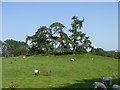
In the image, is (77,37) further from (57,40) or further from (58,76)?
(58,76)

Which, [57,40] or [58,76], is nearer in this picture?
[58,76]

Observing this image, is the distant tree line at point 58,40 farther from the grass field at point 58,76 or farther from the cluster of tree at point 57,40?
the grass field at point 58,76

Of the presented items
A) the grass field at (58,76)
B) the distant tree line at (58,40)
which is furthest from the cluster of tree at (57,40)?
the grass field at (58,76)

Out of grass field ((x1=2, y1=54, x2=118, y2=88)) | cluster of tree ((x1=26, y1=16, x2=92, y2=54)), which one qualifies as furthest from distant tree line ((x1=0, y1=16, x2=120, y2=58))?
grass field ((x1=2, y1=54, x2=118, y2=88))

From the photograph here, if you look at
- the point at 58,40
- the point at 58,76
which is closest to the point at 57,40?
the point at 58,40

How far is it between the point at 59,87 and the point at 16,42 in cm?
11092

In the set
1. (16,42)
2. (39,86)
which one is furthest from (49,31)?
(16,42)

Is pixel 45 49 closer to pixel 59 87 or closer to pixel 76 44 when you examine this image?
pixel 76 44

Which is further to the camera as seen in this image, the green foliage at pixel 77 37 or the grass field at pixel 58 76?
the green foliage at pixel 77 37

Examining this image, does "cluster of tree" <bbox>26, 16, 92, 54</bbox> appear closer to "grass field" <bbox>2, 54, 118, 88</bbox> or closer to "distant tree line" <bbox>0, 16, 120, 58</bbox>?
"distant tree line" <bbox>0, 16, 120, 58</bbox>

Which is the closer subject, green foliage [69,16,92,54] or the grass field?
the grass field

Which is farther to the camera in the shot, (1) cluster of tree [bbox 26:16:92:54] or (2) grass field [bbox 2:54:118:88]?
(1) cluster of tree [bbox 26:16:92:54]

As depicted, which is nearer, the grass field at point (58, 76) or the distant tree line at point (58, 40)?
the grass field at point (58, 76)

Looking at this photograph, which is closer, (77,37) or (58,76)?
(58,76)
